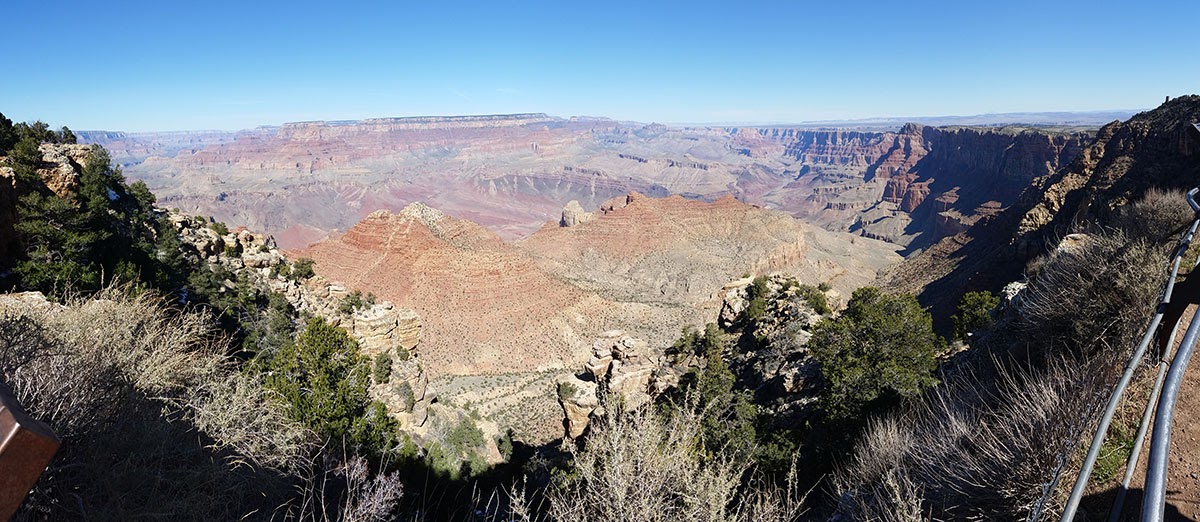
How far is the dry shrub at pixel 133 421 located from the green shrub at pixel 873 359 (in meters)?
13.8

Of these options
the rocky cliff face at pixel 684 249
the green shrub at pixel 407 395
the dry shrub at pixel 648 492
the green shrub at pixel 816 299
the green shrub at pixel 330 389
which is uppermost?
the dry shrub at pixel 648 492

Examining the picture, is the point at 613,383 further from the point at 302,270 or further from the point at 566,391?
the point at 302,270

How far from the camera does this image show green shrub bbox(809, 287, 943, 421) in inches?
564

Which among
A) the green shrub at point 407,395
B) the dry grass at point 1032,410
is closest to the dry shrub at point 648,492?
the dry grass at point 1032,410

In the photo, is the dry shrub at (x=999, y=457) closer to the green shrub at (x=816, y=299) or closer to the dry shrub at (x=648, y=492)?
the dry shrub at (x=648, y=492)

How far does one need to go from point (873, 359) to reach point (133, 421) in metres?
17.5

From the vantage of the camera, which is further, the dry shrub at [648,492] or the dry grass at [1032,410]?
the dry shrub at [648,492]

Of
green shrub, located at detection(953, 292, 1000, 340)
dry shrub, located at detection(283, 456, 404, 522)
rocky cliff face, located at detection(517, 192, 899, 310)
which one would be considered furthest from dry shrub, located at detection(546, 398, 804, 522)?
rocky cliff face, located at detection(517, 192, 899, 310)

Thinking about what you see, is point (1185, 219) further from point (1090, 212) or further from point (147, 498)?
point (1090, 212)

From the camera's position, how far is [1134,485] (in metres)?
5.71

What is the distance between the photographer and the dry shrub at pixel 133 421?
240 inches

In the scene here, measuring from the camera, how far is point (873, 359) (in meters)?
15.8

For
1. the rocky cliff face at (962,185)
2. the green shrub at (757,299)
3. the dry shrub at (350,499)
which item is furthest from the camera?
the rocky cliff face at (962,185)

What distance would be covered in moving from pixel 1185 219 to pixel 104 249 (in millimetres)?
29451
